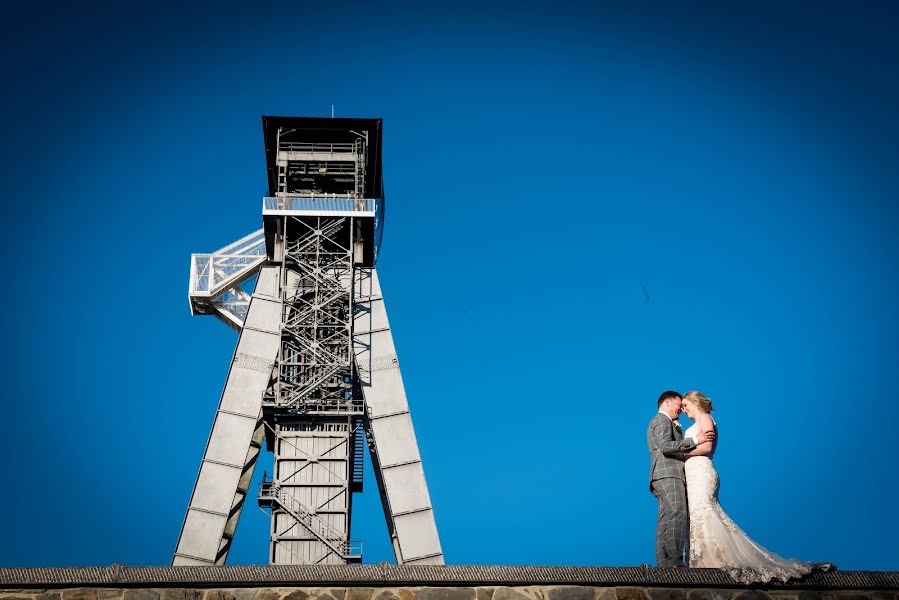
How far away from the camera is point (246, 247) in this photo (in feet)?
115

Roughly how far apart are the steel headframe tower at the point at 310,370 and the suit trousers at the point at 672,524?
Answer: 1733 cm

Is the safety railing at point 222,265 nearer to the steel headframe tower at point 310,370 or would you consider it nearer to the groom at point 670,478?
the steel headframe tower at point 310,370

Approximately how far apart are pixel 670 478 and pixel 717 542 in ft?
2.75

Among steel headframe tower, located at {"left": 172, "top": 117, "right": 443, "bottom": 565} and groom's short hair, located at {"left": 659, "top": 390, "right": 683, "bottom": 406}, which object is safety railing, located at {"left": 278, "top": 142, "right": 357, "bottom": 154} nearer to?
steel headframe tower, located at {"left": 172, "top": 117, "right": 443, "bottom": 565}

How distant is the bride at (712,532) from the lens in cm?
1016

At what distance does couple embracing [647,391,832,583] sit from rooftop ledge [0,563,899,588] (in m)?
0.58

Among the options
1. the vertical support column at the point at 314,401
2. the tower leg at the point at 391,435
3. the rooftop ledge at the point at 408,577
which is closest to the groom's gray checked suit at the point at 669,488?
the rooftop ledge at the point at 408,577

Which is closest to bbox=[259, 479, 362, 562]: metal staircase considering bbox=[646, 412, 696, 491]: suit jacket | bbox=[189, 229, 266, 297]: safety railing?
bbox=[189, 229, 266, 297]: safety railing

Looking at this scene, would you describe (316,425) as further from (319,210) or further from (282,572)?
(282,572)

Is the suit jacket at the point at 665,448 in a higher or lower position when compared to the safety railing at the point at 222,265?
lower

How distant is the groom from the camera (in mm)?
11305

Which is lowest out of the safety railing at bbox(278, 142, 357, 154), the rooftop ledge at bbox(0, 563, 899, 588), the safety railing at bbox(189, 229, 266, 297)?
the rooftop ledge at bbox(0, 563, 899, 588)

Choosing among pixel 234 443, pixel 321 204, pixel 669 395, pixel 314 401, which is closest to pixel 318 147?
pixel 321 204

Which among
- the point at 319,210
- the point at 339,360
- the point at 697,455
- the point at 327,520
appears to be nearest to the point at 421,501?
the point at 327,520
